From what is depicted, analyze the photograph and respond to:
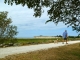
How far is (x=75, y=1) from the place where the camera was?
13.2 metres

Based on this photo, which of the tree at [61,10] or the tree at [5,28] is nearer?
the tree at [61,10]

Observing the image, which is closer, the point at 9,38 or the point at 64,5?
the point at 64,5

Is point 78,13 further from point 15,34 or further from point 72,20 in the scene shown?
point 15,34

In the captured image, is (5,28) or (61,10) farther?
(5,28)

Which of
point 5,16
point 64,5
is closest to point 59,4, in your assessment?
point 64,5

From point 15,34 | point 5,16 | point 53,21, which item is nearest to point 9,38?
point 15,34

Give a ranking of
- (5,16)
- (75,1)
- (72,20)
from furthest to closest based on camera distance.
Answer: (5,16), (72,20), (75,1)

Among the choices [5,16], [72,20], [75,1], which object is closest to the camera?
[75,1]

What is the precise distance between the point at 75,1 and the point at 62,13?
3.62 ft

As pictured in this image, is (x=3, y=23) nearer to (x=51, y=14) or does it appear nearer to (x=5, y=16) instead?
(x=5, y=16)

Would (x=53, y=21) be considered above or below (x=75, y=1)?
below

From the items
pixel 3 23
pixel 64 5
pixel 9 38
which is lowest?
pixel 9 38

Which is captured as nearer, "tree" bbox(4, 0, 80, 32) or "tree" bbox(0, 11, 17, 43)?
"tree" bbox(4, 0, 80, 32)

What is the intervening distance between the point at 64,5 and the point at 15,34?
63.2 feet
